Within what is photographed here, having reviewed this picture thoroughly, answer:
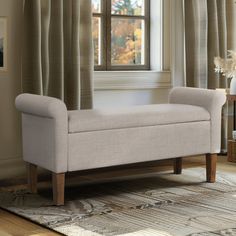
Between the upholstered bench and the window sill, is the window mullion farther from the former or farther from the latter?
the upholstered bench

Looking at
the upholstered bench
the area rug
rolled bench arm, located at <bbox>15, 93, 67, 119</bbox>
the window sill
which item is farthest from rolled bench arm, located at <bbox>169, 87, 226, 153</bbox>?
rolled bench arm, located at <bbox>15, 93, 67, 119</bbox>

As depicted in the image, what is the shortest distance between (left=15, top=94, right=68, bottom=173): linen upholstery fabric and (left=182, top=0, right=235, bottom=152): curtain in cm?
207

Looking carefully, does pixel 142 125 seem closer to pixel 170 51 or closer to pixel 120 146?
pixel 120 146

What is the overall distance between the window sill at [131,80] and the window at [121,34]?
0.18 meters

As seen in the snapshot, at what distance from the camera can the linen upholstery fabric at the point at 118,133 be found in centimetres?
364

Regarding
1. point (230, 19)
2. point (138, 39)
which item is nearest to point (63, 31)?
point (138, 39)

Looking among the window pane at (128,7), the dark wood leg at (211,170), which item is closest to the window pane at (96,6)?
the window pane at (128,7)

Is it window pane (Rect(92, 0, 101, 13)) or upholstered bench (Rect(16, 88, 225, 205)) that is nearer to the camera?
upholstered bench (Rect(16, 88, 225, 205))

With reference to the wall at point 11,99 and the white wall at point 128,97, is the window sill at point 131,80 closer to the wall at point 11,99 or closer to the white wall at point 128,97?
the white wall at point 128,97

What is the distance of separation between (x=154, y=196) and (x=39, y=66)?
1357 millimetres

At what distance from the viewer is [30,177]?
13.3 feet

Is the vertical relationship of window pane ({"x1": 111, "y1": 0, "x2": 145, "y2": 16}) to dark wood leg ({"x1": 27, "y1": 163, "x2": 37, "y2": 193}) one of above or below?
above

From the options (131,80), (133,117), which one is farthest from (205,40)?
(133,117)

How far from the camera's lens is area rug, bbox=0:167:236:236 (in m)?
3.20
